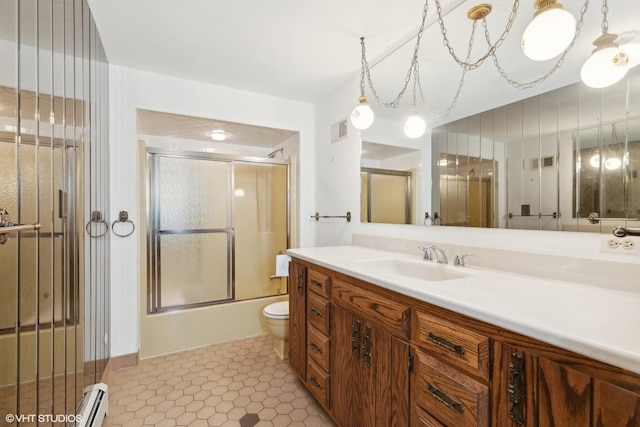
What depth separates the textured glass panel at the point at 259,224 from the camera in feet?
9.65

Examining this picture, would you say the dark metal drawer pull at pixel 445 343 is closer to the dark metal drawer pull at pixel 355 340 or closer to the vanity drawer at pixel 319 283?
the dark metal drawer pull at pixel 355 340

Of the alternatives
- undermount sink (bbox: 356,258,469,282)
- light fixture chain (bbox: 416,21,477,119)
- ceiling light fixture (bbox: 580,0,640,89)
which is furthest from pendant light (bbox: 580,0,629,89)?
undermount sink (bbox: 356,258,469,282)

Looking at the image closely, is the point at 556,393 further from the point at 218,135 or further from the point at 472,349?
the point at 218,135

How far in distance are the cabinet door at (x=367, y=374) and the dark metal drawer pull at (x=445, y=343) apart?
0.13 m

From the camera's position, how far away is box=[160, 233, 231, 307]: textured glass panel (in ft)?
8.18

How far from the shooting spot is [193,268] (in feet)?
8.66

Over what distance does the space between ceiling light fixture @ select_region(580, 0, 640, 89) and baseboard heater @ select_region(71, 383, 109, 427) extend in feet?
8.33

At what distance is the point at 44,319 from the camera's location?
39.7 inches

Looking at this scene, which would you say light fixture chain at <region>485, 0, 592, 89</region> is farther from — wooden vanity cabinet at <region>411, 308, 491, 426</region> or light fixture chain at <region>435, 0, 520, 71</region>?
wooden vanity cabinet at <region>411, 308, 491, 426</region>

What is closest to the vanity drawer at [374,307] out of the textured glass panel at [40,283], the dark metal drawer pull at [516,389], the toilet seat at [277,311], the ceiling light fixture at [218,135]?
the dark metal drawer pull at [516,389]

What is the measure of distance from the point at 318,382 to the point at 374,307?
2.41ft

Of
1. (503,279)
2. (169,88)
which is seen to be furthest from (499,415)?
(169,88)

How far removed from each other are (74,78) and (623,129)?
7.45ft

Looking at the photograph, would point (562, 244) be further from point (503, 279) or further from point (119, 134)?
point (119, 134)
